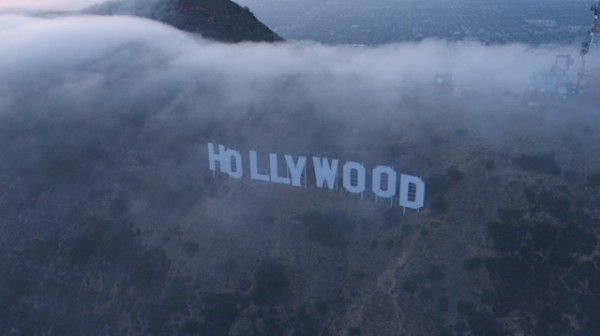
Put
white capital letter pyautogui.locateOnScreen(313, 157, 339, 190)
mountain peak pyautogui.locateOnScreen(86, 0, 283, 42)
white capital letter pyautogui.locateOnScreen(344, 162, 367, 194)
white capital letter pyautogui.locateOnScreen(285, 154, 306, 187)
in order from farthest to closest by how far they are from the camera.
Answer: mountain peak pyautogui.locateOnScreen(86, 0, 283, 42) < white capital letter pyautogui.locateOnScreen(285, 154, 306, 187) < white capital letter pyautogui.locateOnScreen(313, 157, 339, 190) < white capital letter pyautogui.locateOnScreen(344, 162, 367, 194)

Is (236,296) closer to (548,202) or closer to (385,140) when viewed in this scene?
A: (385,140)

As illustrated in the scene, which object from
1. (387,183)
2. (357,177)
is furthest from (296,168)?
(387,183)

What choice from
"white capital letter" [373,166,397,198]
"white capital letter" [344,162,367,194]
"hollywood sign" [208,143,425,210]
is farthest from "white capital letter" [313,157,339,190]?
"white capital letter" [373,166,397,198]

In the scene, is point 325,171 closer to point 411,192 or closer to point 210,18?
point 411,192

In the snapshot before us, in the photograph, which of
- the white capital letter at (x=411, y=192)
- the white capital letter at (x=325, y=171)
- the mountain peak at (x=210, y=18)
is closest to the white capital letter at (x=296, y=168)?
the white capital letter at (x=325, y=171)

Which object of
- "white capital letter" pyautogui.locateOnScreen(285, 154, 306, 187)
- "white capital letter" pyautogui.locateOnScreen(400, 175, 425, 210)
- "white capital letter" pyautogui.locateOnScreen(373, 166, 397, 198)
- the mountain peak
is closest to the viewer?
"white capital letter" pyautogui.locateOnScreen(400, 175, 425, 210)

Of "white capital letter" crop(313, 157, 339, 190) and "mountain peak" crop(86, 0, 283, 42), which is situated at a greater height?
"mountain peak" crop(86, 0, 283, 42)

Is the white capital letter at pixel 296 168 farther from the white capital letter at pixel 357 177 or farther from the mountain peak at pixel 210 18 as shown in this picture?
the mountain peak at pixel 210 18

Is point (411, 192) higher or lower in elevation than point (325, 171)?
lower

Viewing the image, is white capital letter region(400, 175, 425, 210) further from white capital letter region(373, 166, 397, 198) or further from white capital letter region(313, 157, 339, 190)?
white capital letter region(313, 157, 339, 190)
